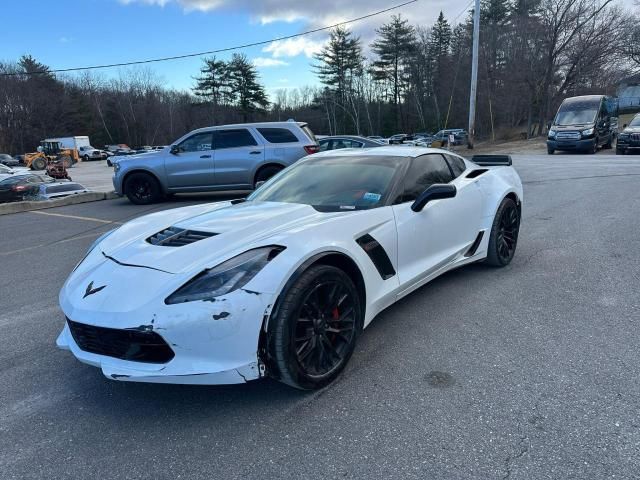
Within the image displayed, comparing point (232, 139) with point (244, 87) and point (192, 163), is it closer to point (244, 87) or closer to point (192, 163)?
point (192, 163)

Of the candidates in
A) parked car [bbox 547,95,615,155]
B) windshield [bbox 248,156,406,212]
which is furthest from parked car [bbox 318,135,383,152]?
parked car [bbox 547,95,615,155]

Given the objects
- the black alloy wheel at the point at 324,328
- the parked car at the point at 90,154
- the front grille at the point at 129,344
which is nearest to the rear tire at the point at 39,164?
the parked car at the point at 90,154

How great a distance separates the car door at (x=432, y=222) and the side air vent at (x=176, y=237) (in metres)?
1.41

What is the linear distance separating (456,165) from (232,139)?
698 cm

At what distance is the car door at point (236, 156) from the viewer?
1033 centimetres

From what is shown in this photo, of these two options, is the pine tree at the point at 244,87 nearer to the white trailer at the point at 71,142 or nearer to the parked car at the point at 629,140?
the white trailer at the point at 71,142

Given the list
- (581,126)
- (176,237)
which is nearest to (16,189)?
(176,237)

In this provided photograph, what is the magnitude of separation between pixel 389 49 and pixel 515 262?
67240 mm

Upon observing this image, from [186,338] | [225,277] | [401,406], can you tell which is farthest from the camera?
[401,406]

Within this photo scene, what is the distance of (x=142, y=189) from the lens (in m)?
10.8

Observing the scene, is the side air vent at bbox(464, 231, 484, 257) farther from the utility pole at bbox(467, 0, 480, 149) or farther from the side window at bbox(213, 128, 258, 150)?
the utility pole at bbox(467, 0, 480, 149)

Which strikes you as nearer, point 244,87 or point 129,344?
point 129,344

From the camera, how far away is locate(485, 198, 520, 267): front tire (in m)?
4.66

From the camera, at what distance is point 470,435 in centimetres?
225
